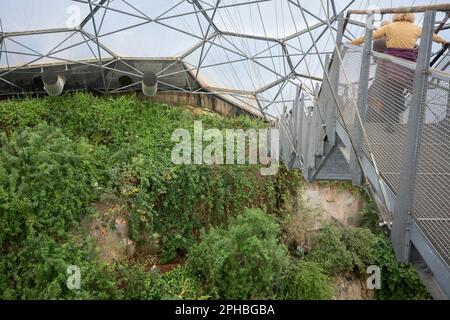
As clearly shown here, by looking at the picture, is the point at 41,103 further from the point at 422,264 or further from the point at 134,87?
the point at 422,264

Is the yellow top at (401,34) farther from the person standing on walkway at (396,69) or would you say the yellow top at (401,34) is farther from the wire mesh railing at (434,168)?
the wire mesh railing at (434,168)

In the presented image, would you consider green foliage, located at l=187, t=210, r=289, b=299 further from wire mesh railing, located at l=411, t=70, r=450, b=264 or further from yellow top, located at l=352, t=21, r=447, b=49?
wire mesh railing, located at l=411, t=70, r=450, b=264

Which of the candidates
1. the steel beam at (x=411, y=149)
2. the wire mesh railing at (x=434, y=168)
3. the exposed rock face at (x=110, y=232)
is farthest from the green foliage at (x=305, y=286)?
the wire mesh railing at (x=434, y=168)

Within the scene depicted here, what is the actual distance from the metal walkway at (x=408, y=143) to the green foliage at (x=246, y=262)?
4.04 metres

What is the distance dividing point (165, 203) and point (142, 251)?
1.31 m

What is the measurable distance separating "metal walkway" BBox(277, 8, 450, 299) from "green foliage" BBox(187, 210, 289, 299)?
4.04 metres

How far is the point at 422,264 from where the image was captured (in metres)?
3.02

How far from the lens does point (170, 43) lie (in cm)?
1316

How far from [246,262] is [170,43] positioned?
7.73 m

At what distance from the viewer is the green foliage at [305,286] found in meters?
9.25

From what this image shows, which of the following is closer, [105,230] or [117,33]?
[105,230]

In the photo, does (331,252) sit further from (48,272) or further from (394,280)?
(48,272)
